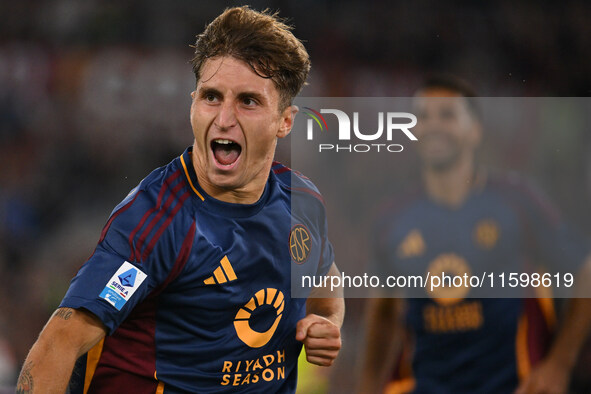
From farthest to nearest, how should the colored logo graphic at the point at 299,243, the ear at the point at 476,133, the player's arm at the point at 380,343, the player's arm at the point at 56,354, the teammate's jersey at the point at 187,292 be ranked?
the ear at the point at 476,133 < the player's arm at the point at 380,343 < the colored logo graphic at the point at 299,243 < the teammate's jersey at the point at 187,292 < the player's arm at the point at 56,354

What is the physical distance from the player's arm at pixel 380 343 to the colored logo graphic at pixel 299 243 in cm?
167

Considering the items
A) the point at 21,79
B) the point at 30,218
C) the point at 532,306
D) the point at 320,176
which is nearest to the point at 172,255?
the point at 532,306

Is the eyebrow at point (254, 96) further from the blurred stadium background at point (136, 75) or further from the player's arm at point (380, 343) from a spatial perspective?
the blurred stadium background at point (136, 75)

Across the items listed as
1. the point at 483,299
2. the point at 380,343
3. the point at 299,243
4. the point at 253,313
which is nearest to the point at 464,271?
the point at 483,299

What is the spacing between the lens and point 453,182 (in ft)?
13.8

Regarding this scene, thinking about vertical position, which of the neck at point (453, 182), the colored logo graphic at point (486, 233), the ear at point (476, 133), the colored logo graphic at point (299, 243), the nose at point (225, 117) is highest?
the ear at point (476, 133)

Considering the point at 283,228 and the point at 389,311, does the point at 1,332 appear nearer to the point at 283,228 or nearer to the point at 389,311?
the point at 389,311

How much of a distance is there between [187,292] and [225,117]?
21.9 inches

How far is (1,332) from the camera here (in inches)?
220

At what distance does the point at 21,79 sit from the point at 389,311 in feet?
13.6

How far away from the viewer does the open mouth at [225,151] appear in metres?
2.36

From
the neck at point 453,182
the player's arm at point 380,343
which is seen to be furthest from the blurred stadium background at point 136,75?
the player's arm at point 380,343

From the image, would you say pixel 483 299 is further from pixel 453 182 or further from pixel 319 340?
pixel 319 340

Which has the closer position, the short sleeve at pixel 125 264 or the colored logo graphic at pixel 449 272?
the short sleeve at pixel 125 264
